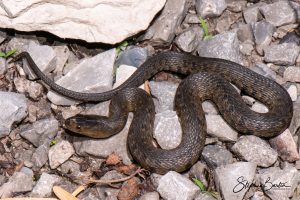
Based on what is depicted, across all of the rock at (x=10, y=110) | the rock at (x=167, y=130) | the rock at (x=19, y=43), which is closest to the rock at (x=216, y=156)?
the rock at (x=167, y=130)

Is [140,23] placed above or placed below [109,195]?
above

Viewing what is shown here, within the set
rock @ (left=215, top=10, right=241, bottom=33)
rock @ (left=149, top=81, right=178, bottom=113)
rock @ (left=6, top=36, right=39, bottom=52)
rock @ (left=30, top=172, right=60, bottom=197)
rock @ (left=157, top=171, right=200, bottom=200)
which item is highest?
rock @ (left=215, top=10, right=241, bottom=33)

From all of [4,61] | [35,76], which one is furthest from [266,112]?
[4,61]

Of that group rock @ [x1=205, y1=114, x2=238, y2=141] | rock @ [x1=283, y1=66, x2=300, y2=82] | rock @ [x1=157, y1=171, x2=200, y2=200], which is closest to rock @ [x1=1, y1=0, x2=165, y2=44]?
rock @ [x1=205, y1=114, x2=238, y2=141]

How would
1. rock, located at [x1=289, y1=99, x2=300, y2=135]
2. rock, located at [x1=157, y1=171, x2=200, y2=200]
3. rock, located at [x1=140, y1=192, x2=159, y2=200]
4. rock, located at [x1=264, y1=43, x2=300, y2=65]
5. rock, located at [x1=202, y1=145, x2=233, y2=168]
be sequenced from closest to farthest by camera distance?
rock, located at [x1=157, y1=171, x2=200, y2=200]
rock, located at [x1=140, y1=192, x2=159, y2=200]
rock, located at [x1=202, y1=145, x2=233, y2=168]
rock, located at [x1=289, y1=99, x2=300, y2=135]
rock, located at [x1=264, y1=43, x2=300, y2=65]

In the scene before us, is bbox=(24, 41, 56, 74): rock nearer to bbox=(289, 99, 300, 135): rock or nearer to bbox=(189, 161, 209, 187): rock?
bbox=(189, 161, 209, 187): rock

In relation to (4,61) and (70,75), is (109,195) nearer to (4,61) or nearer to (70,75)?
(70,75)
